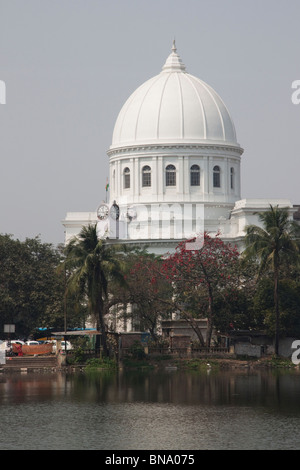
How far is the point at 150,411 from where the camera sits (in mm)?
37938

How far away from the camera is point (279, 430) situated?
33.1 metres

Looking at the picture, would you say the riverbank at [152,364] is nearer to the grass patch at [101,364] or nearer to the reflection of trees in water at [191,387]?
the grass patch at [101,364]

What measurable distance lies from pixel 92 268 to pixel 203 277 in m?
7.96

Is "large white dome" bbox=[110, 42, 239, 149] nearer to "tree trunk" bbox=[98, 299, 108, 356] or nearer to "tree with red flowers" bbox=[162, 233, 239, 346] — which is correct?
"tree with red flowers" bbox=[162, 233, 239, 346]

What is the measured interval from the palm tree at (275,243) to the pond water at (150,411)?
411 inches

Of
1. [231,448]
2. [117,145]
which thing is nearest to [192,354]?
[231,448]

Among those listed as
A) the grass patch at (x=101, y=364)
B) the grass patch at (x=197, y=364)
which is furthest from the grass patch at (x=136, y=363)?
the grass patch at (x=197, y=364)

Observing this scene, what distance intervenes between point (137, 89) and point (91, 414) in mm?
55519

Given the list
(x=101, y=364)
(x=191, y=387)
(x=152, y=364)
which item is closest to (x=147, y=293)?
(x=152, y=364)

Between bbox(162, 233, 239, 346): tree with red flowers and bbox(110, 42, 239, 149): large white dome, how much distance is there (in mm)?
24465

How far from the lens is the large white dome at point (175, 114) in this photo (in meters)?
87.2

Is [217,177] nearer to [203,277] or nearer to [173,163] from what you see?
[173,163]
